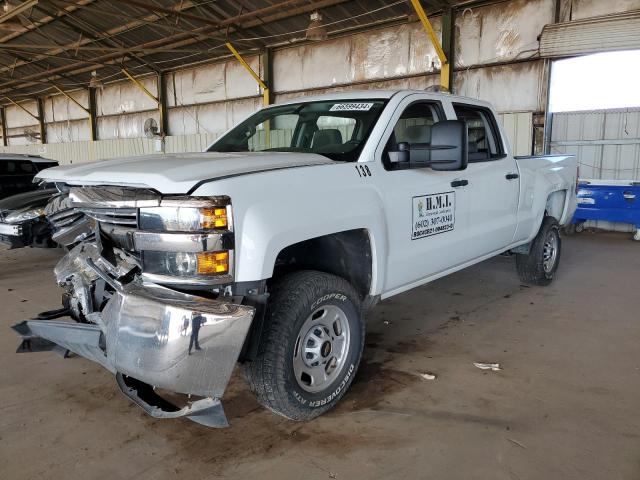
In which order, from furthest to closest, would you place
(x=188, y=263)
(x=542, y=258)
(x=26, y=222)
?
(x=26, y=222) → (x=542, y=258) → (x=188, y=263)

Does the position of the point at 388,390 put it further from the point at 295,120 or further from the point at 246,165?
the point at 295,120

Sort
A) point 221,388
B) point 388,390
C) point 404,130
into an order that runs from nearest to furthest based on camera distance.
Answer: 1. point 221,388
2. point 388,390
3. point 404,130

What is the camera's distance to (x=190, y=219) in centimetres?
216

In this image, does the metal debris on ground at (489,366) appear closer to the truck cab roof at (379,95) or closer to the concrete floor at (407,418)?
the concrete floor at (407,418)

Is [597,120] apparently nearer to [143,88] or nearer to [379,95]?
[379,95]

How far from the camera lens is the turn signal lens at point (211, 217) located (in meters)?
2.15

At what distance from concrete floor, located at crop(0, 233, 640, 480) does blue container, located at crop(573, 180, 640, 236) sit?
5110 millimetres

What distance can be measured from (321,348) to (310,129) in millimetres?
1734

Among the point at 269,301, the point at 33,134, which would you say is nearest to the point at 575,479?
the point at 269,301

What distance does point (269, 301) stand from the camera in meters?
2.48

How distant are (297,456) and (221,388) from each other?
0.56 m

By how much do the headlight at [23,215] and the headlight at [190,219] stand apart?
17.6 feet

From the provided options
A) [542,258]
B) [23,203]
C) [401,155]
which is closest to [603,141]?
[542,258]

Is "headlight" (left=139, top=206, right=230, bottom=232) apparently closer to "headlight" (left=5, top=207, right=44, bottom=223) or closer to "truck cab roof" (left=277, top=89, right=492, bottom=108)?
"truck cab roof" (left=277, top=89, right=492, bottom=108)
